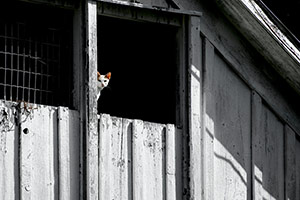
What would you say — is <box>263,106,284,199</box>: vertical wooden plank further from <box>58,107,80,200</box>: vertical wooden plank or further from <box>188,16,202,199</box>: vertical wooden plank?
<box>58,107,80,200</box>: vertical wooden plank

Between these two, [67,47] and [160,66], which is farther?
[160,66]

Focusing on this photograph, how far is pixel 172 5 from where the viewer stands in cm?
1385

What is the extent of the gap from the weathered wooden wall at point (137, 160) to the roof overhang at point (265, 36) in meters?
1.38

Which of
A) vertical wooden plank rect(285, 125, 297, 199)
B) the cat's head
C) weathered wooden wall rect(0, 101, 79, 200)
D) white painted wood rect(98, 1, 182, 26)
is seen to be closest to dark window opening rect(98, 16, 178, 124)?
white painted wood rect(98, 1, 182, 26)

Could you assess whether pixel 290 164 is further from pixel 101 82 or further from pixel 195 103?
pixel 101 82

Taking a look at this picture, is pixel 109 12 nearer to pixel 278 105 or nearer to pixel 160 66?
pixel 160 66

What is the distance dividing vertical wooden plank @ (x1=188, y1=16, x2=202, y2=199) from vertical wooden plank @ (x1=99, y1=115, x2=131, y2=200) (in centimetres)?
78

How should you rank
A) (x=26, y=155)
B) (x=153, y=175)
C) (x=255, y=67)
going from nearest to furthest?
(x=26, y=155), (x=153, y=175), (x=255, y=67)

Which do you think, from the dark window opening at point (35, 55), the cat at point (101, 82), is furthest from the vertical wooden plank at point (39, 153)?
the cat at point (101, 82)

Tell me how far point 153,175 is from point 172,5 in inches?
68.9

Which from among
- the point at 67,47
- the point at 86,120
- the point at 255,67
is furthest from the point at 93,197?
the point at 255,67

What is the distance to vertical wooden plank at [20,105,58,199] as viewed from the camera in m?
Answer: 12.4

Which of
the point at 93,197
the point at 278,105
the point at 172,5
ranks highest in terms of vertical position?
the point at 172,5

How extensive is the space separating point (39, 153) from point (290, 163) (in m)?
3.00
